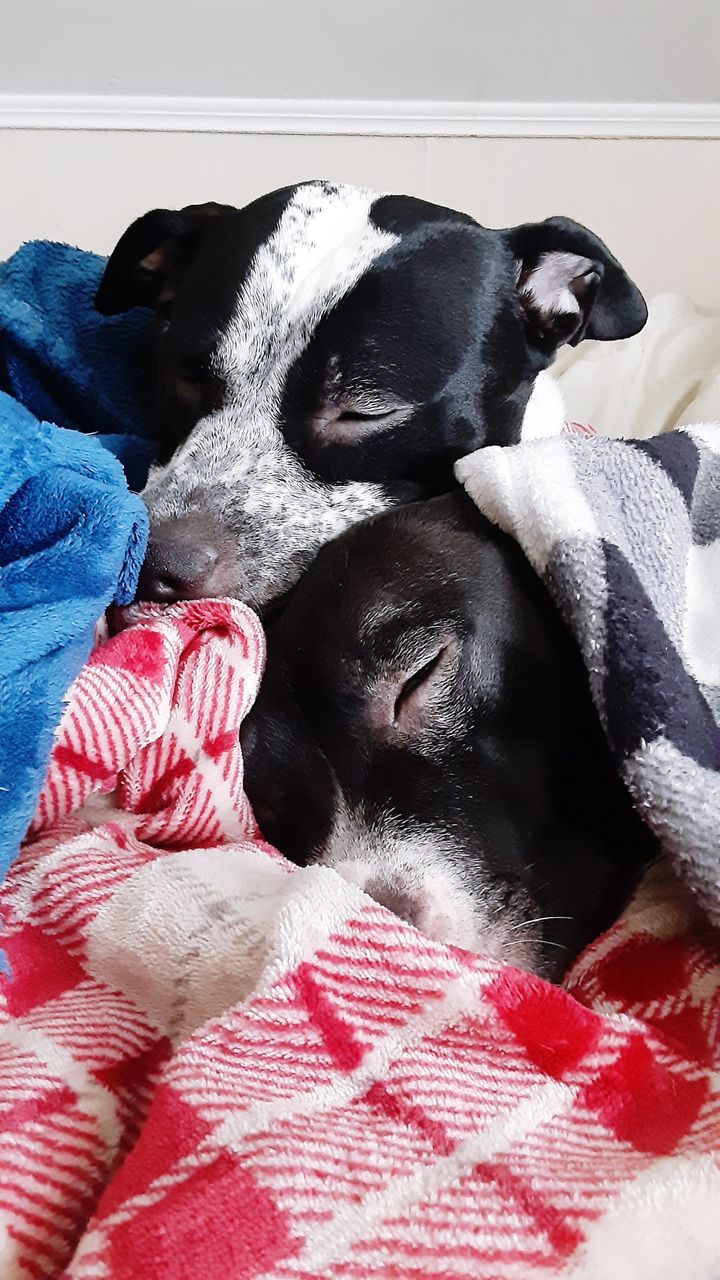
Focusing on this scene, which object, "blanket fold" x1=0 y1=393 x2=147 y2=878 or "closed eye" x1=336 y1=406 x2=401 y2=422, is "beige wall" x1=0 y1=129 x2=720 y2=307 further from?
"blanket fold" x1=0 y1=393 x2=147 y2=878

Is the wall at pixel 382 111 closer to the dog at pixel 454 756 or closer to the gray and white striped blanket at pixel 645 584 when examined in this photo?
the gray and white striped blanket at pixel 645 584

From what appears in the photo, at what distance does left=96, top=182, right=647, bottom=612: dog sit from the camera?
118 centimetres

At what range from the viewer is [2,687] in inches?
27.8

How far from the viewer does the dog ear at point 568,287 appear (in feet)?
4.57

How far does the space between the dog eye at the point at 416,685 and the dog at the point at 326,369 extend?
256 mm

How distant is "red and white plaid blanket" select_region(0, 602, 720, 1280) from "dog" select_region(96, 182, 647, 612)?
0.43 metres

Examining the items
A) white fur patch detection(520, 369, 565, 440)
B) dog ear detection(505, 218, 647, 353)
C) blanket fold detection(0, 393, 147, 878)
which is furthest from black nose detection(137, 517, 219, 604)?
dog ear detection(505, 218, 647, 353)

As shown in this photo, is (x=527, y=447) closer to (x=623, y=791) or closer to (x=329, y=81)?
(x=623, y=791)

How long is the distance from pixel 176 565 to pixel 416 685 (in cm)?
29

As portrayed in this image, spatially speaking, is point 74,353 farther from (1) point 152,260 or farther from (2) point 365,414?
(2) point 365,414

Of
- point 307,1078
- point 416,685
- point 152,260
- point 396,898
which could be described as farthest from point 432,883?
point 152,260

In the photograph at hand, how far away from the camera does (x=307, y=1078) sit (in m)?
0.57

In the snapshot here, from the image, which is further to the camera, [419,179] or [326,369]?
[419,179]

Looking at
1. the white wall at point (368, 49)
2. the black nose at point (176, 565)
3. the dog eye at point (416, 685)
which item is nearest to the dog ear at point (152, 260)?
the black nose at point (176, 565)
